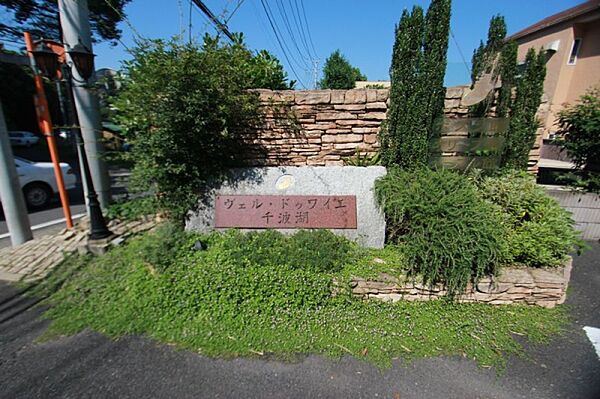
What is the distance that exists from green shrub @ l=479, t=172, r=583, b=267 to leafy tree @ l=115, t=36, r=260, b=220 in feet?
11.7

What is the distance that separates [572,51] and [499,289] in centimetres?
1468

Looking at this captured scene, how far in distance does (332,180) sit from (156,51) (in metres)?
2.67

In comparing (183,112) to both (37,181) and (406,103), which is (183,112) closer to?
(406,103)

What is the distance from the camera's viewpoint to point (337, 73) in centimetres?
1992

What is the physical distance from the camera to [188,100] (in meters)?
2.97

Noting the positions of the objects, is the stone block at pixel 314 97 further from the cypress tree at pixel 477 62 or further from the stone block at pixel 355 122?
the cypress tree at pixel 477 62

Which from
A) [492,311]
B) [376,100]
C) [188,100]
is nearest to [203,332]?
[188,100]

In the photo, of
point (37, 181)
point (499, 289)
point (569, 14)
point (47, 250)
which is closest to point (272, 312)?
point (499, 289)

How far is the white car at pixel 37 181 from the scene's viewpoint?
5891 mm

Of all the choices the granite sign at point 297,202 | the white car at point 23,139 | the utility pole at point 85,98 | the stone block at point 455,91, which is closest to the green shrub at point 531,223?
the stone block at point 455,91

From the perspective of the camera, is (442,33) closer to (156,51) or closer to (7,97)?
(156,51)

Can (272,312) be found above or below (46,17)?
below

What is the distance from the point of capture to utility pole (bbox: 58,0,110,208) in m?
3.90

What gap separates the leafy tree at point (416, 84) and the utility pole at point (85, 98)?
4.40 meters
